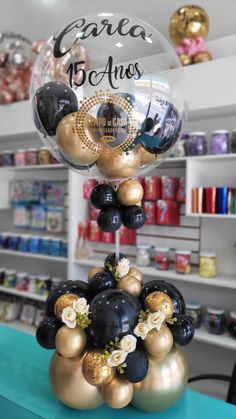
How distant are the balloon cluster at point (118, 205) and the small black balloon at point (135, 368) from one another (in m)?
0.32

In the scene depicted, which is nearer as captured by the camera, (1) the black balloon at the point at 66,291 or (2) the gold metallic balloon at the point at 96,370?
(2) the gold metallic balloon at the point at 96,370

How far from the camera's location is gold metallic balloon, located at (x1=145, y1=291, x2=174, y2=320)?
877 millimetres

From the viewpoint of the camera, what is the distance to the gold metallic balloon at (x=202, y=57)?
2.07 metres

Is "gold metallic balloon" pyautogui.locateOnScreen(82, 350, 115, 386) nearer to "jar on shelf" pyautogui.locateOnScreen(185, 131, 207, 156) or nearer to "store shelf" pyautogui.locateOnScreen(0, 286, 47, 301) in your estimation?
"jar on shelf" pyautogui.locateOnScreen(185, 131, 207, 156)

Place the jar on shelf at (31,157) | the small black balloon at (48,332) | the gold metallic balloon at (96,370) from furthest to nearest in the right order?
A: the jar on shelf at (31,157)
the small black balloon at (48,332)
the gold metallic balloon at (96,370)

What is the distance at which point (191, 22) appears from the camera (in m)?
2.07

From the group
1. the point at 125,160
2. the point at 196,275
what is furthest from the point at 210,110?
the point at 125,160

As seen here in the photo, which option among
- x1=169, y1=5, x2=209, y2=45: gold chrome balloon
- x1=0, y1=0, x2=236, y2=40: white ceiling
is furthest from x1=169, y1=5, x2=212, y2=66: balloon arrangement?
x1=0, y1=0, x2=236, y2=40: white ceiling

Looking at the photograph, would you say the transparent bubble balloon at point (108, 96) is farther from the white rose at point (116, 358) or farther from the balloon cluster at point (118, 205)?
the white rose at point (116, 358)

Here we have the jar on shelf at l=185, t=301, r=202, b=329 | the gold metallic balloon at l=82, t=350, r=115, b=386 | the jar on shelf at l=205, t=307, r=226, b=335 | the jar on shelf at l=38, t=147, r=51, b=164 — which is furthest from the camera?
the jar on shelf at l=38, t=147, r=51, b=164

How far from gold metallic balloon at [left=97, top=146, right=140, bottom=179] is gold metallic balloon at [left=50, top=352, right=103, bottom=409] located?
47cm

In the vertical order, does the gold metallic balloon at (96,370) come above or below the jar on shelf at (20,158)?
below

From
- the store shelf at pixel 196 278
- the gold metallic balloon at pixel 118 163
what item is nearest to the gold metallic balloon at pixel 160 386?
the gold metallic balloon at pixel 118 163

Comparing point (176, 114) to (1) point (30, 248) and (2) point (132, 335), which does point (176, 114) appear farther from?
(1) point (30, 248)
